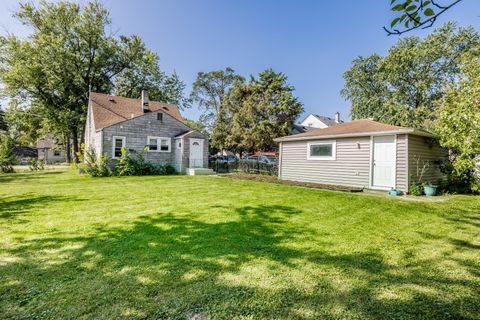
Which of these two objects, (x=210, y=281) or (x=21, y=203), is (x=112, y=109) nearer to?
(x=21, y=203)

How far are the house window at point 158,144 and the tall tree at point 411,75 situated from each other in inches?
834

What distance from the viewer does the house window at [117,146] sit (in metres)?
15.1

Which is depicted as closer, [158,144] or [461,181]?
[461,181]

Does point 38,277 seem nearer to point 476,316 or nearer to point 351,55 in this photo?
point 476,316

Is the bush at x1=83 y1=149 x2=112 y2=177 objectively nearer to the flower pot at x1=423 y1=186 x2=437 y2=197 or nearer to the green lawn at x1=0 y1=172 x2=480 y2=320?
the green lawn at x1=0 y1=172 x2=480 y2=320

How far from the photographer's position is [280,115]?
23.6m

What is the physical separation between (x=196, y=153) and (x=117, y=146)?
17.5ft

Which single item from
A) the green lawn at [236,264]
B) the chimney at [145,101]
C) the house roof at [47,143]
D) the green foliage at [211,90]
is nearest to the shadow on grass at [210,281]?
the green lawn at [236,264]

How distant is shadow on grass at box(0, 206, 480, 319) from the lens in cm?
198

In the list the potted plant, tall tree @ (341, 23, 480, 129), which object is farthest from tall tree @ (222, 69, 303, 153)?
the potted plant

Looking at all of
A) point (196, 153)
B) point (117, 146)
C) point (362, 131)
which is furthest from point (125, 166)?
point (362, 131)

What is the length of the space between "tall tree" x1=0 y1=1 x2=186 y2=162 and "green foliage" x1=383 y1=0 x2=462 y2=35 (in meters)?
26.1

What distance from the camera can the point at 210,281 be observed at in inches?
94.8

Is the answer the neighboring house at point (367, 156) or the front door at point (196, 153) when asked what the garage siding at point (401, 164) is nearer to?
the neighboring house at point (367, 156)
